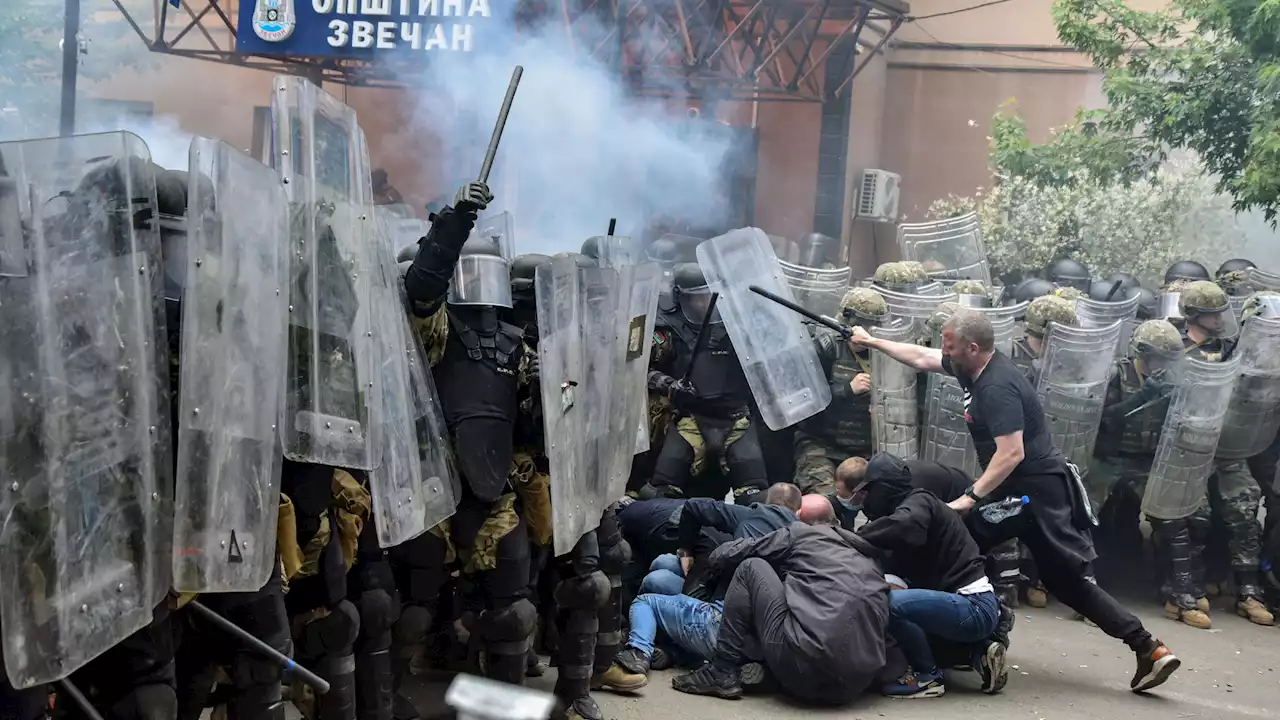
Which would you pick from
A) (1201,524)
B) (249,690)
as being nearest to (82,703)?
(249,690)

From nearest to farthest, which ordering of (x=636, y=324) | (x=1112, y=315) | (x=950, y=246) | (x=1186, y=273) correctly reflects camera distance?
(x=636, y=324) → (x=1112, y=315) → (x=950, y=246) → (x=1186, y=273)

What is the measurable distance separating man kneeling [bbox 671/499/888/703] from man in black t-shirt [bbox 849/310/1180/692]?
2.42 feet

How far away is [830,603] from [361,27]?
8.45 meters

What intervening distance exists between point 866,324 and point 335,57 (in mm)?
6821

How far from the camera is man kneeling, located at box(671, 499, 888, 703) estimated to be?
522cm

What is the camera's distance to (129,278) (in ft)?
9.49

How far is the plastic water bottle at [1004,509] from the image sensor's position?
19.3 feet

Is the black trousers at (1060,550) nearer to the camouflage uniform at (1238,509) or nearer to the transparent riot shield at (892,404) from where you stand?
the transparent riot shield at (892,404)

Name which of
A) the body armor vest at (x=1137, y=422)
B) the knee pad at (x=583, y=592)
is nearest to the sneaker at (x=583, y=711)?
the knee pad at (x=583, y=592)

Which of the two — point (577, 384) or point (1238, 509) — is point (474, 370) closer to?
point (577, 384)

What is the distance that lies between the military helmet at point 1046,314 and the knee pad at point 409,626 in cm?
411

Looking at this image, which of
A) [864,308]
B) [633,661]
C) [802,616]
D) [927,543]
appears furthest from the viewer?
[864,308]

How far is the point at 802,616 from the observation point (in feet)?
17.2

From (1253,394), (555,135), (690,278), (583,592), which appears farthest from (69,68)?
(1253,394)
